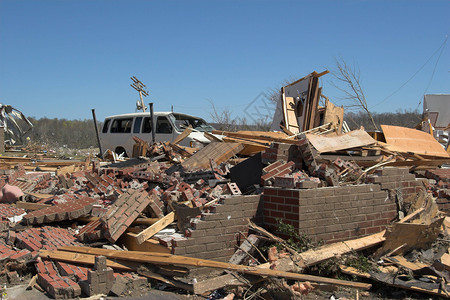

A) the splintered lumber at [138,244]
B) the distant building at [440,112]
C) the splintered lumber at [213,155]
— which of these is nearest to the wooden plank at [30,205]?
the splintered lumber at [138,244]

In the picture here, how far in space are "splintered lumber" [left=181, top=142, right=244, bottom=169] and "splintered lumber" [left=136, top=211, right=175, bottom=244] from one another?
A: 273 centimetres

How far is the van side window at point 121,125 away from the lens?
46.4 feet

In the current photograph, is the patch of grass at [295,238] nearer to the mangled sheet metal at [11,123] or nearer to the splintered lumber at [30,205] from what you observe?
the splintered lumber at [30,205]

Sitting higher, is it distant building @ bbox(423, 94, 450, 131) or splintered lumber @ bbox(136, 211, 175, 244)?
distant building @ bbox(423, 94, 450, 131)

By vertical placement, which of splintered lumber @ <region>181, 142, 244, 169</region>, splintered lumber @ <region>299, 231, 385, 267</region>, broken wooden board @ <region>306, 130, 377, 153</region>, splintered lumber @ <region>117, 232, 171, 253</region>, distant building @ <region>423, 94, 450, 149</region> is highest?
distant building @ <region>423, 94, 450, 149</region>

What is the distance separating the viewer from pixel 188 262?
4188mm

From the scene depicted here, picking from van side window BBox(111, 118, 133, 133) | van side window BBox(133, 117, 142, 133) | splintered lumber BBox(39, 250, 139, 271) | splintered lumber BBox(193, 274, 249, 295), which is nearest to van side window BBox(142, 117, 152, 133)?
van side window BBox(133, 117, 142, 133)

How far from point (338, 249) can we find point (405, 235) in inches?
36.2

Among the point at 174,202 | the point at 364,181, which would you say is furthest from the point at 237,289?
the point at 364,181

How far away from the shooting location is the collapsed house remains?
160 inches

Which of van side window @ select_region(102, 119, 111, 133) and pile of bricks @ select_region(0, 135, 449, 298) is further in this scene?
van side window @ select_region(102, 119, 111, 133)

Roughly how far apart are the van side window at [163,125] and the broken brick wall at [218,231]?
823 cm

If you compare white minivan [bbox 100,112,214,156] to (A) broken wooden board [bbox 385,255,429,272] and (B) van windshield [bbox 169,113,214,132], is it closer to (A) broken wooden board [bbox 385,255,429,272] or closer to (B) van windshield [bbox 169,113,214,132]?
(B) van windshield [bbox 169,113,214,132]

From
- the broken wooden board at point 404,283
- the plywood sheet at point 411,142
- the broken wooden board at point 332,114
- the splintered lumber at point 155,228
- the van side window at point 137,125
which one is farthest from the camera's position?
the van side window at point 137,125
